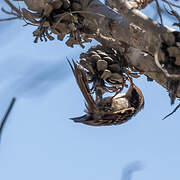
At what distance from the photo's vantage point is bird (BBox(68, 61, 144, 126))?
1779mm

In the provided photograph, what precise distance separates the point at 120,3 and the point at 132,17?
0.22 ft

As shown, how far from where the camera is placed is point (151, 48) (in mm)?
1529

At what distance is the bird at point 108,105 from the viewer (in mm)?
1779

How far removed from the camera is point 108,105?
79.7 inches

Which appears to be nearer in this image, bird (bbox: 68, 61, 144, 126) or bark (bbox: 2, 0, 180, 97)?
bark (bbox: 2, 0, 180, 97)

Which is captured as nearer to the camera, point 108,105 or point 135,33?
point 135,33

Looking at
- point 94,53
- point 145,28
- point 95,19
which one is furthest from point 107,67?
point 145,28

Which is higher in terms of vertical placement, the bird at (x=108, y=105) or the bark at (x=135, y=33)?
the bark at (x=135, y=33)

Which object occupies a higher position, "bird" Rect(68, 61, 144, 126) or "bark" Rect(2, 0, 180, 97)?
"bark" Rect(2, 0, 180, 97)

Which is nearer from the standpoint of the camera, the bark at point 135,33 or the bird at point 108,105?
the bark at point 135,33

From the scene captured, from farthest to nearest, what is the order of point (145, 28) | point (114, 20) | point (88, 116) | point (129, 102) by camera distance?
1. point (129, 102)
2. point (88, 116)
3. point (114, 20)
4. point (145, 28)

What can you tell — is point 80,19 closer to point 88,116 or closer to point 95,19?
point 95,19

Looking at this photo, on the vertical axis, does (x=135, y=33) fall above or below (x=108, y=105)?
above

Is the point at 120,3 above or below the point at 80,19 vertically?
above
